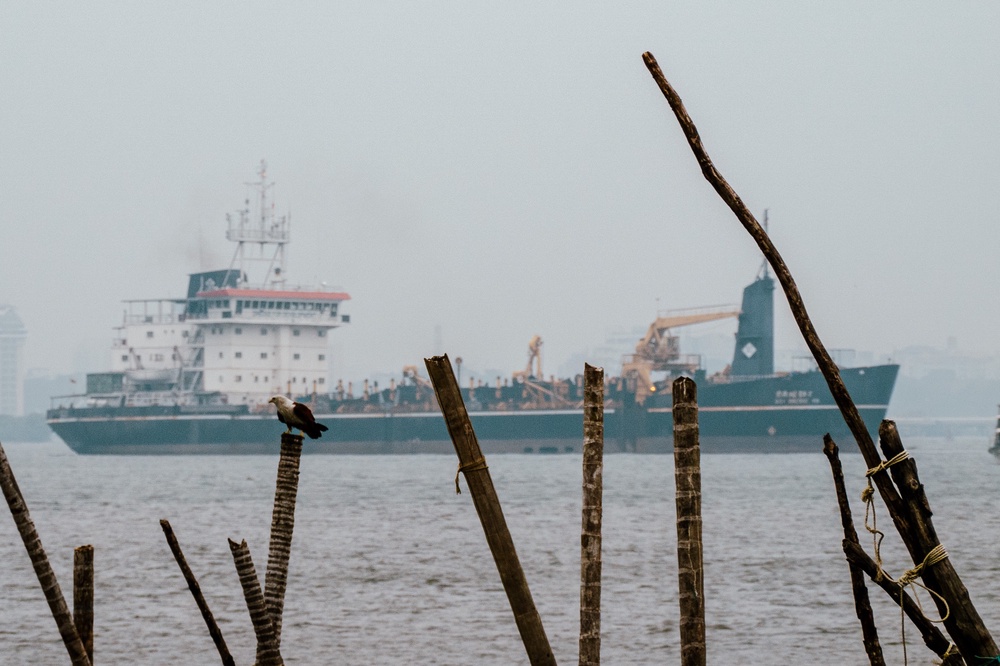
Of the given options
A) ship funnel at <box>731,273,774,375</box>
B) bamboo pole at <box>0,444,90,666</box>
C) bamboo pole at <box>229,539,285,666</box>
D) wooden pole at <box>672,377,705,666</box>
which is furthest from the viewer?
ship funnel at <box>731,273,774,375</box>

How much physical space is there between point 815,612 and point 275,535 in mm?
13579

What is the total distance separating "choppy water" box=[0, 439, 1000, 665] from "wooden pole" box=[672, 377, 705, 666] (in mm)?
8438

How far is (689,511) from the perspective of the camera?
20.3 ft

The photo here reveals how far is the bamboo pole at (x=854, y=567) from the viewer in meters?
6.20

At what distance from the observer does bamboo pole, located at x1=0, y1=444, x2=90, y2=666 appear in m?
6.40

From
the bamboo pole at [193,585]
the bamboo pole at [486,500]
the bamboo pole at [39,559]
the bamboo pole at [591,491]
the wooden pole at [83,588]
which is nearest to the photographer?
the bamboo pole at [486,500]

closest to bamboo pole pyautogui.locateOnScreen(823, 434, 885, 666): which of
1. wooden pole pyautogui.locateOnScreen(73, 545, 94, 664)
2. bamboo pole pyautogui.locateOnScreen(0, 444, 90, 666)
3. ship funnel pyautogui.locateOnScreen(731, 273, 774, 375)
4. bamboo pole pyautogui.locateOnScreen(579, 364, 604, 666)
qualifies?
bamboo pole pyautogui.locateOnScreen(579, 364, 604, 666)

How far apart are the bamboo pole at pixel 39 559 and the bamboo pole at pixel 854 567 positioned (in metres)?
3.34

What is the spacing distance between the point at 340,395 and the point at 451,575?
212ft

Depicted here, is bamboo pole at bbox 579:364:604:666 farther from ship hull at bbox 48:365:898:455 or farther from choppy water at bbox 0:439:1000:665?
ship hull at bbox 48:365:898:455

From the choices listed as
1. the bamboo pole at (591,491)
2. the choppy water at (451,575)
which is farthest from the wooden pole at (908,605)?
the choppy water at (451,575)

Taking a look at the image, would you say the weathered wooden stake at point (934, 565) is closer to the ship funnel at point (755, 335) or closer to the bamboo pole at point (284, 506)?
the bamboo pole at point (284, 506)

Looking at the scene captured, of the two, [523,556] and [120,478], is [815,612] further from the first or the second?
[120,478]

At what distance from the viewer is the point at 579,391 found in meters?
86.4
